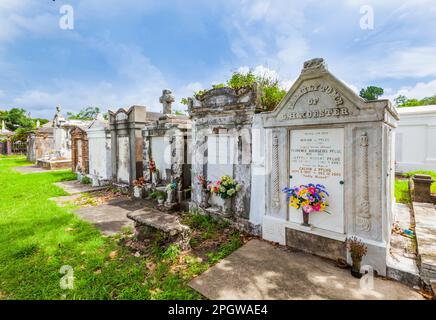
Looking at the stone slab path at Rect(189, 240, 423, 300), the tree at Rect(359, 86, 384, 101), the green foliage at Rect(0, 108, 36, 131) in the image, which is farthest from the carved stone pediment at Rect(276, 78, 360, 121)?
the green foliage at Rect(0, 108, 36, 131)

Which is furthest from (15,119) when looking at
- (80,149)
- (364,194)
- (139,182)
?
(364,194)

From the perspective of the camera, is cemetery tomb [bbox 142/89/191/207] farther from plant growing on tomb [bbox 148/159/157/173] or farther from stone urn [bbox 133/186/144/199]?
stone urn [bbox 133/186/144/199]

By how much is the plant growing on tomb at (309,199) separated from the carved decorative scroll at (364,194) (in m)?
0.50

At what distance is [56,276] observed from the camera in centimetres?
345

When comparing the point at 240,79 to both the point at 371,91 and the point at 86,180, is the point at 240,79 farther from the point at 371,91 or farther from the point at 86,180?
the point at 371,91

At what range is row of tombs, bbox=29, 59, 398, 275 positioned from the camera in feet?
11.0

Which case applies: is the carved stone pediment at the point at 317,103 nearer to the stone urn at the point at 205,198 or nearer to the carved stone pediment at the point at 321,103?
the carved stone pediment at the point at 321,103

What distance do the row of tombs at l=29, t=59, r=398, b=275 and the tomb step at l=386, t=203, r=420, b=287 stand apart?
15 cm

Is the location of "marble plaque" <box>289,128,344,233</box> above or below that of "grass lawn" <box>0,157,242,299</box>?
above

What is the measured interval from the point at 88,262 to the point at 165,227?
1388 mm

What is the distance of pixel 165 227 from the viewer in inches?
161

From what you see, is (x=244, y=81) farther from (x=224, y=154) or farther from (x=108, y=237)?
(x=108, y=237)

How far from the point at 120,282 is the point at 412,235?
513 centimetres
